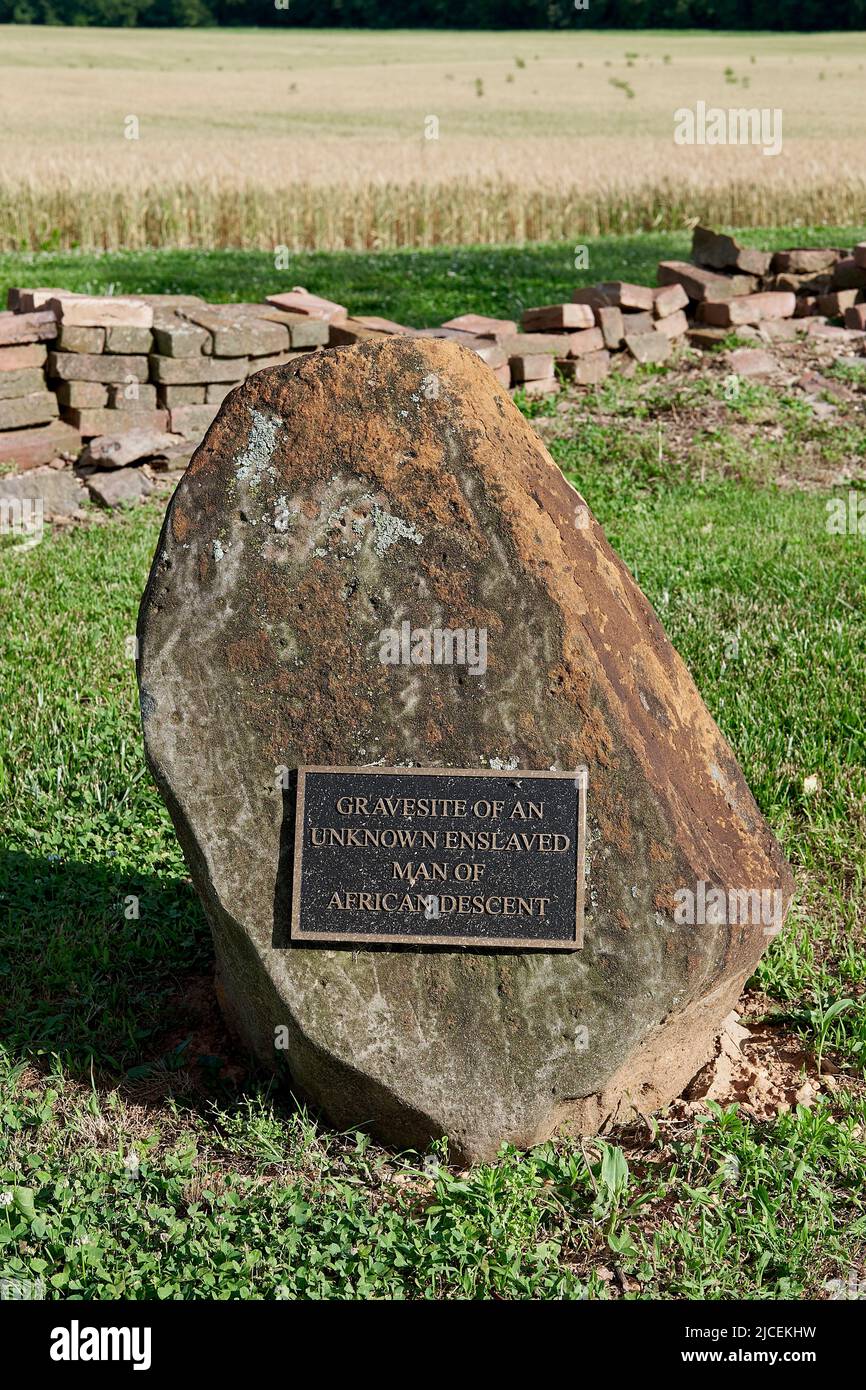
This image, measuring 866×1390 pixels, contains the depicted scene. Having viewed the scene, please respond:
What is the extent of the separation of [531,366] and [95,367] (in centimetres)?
313

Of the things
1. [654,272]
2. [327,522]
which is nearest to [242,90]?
[654,272]

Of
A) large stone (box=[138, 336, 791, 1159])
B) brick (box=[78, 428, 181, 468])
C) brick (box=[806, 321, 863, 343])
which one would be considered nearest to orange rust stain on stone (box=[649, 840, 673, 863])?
large stone (box=[138, 336, 791, 1159])

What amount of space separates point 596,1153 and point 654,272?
44.0 ft

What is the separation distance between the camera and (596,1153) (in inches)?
127

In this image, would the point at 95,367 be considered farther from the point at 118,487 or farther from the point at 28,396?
the point at 118,487

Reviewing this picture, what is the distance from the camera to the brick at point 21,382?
8469mm

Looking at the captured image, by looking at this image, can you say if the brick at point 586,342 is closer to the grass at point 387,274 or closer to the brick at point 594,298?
the brick at point 594,298

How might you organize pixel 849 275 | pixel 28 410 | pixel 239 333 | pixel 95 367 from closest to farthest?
pixel 28 410 < pixel 95 367 < pixel 239 333 < pixel 849 275

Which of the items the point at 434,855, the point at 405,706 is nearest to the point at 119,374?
the point at 405,706

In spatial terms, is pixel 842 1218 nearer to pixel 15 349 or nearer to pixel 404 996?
pixel 404 996

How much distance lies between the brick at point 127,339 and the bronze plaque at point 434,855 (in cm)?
647

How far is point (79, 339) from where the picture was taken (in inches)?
338

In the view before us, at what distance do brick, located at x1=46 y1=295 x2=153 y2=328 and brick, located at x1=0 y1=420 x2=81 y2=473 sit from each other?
0.70 meters

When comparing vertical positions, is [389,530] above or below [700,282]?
below
